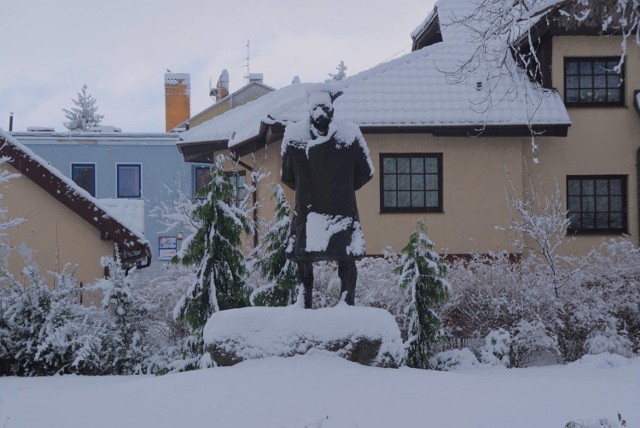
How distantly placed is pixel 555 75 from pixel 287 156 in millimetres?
11568

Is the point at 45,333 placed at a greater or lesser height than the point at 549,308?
lesser

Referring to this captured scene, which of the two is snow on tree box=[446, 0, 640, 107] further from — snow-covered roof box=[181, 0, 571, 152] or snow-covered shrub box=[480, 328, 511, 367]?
snow-covered shrub box=[480, 328, 511, 367]

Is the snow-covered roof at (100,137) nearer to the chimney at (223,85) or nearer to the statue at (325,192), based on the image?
the chimney at (223,85)

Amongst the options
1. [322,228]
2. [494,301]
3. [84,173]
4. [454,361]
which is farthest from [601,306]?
[84,173]

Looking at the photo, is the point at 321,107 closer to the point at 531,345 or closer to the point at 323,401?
the point at 323,401

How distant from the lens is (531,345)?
1242cm

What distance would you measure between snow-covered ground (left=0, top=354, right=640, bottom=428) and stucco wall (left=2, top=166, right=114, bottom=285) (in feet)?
28.9

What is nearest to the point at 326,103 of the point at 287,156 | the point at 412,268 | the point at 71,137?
the point at 287,156

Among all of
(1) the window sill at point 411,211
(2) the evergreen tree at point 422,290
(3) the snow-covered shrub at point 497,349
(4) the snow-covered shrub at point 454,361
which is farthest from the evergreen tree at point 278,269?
(1) the window sill at point 411,211

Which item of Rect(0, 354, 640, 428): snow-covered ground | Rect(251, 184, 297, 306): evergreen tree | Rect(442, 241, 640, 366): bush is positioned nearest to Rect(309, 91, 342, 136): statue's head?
Rect(0, 354, 640, 428): snow-covered ground

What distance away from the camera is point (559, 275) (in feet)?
44.9

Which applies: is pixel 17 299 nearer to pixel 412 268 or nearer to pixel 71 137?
pixel 412 268

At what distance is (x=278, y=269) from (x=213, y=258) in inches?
41.2

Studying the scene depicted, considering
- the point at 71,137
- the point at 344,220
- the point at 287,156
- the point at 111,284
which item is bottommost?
the point at 111,284
